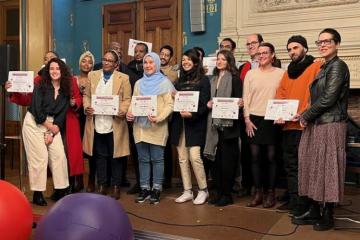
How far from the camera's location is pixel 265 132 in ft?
11.3

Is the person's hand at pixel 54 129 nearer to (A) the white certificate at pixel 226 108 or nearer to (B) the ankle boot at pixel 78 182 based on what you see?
(B) the ankle boot at pixel 78 182

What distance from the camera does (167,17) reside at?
5527 mm

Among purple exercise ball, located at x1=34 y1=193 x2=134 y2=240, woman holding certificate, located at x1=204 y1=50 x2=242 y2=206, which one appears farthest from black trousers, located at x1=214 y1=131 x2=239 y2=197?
purple exercise ball, located at x1=34 y1=193 x2=134 y2=240

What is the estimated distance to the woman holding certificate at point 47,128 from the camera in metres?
3.61

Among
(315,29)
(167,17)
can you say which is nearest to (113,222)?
(315,29)

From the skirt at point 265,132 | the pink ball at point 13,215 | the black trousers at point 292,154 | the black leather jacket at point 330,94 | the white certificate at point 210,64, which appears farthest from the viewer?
the white certificate at point 210,64

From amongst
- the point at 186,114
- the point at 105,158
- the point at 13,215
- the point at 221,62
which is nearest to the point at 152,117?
the point at 186,114

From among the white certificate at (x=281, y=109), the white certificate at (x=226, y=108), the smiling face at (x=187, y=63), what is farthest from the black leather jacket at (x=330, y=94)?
the smiling face at (x=187, y=63)

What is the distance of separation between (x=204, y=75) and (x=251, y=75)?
0.42m

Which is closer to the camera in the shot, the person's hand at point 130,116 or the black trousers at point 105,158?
the person's hand at point 130,116

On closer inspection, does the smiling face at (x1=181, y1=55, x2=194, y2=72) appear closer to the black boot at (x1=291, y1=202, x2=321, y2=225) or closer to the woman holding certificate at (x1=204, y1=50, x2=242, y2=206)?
the woman holding certificate at (x1=204, y1=50, x2=242, y2=206)

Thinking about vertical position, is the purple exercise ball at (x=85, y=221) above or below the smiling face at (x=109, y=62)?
below

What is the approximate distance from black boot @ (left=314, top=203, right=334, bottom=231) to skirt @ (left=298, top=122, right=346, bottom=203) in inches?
6.3

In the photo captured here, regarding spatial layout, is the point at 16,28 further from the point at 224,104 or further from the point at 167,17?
the point at 224,104
